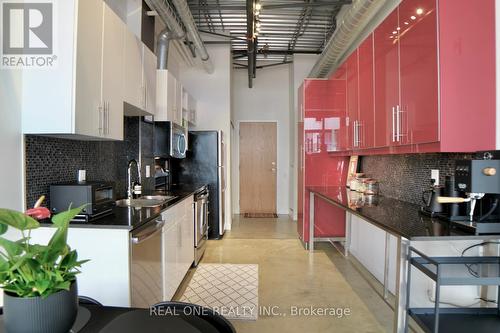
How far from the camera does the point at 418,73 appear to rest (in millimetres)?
2072

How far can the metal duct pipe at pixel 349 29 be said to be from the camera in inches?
110

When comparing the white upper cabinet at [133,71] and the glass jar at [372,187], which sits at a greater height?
the white upper cabinet at [133,71]

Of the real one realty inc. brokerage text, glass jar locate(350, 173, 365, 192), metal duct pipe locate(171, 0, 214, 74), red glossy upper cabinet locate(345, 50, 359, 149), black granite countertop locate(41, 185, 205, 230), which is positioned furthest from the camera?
glass jar locate(350, 173, 365, 192)

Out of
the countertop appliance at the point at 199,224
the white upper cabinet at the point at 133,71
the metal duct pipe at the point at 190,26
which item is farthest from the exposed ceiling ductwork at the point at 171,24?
the countertop appliance at the point at 199,224

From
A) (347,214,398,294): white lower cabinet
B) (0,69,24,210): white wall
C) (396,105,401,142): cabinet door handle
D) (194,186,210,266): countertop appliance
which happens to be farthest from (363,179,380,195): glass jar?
(0,69,24,210): white wall

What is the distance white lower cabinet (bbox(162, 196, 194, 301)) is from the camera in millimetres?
2484

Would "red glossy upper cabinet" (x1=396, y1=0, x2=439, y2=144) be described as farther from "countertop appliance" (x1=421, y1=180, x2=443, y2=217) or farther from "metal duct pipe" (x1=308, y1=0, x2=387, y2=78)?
"metal duct pipe" (x1=308, y1=0, x2=387, y2=78)

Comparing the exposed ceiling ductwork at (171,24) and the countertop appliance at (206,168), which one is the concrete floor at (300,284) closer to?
the countertop appliance at (206,168)

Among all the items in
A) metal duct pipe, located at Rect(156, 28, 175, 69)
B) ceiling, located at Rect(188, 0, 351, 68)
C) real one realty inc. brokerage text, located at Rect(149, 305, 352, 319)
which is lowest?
real one realty inc. brokerage text, located at Rect(149, 305, 352, 319)

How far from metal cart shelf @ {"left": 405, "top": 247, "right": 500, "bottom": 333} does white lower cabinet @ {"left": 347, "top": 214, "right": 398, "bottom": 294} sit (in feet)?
3.85

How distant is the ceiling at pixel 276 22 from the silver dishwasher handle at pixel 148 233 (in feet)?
9.15

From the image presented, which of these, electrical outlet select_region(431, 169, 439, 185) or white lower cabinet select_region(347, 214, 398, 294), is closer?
electrical outlet select_region(431, 169, 439, 185)

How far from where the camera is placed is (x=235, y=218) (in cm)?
659

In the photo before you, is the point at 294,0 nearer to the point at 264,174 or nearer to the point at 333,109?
the point at 333,109
